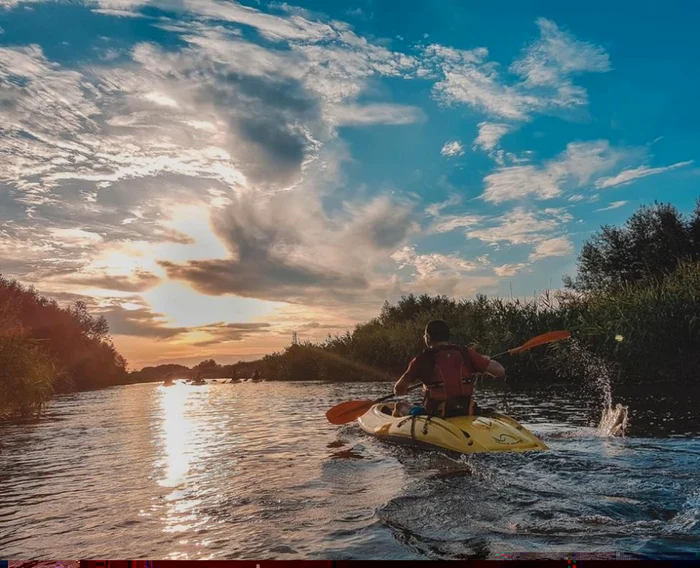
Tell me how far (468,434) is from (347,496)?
1753 millimetres

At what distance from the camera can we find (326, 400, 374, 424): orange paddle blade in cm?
790

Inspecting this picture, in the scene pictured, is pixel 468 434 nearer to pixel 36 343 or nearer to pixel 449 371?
pixel 449 371

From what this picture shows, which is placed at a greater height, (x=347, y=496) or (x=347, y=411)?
(x=347, y=411)

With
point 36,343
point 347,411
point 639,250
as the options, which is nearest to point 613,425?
point 347,411

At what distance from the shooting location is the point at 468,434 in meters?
5.81

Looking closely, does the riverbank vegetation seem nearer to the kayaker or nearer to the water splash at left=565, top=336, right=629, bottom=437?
the water splash at left=565, top=336, right=629, bottom=437

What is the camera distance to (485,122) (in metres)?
5.09

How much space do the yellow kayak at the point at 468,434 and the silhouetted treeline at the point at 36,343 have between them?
331 inches

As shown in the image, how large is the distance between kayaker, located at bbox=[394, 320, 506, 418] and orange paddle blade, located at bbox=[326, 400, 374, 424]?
5.56 feet

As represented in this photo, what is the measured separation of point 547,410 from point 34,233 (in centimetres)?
825

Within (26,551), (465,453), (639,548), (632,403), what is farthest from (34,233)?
(632,403)

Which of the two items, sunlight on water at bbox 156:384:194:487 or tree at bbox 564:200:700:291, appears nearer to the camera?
sunlight on water at bbox 156:384:194:487

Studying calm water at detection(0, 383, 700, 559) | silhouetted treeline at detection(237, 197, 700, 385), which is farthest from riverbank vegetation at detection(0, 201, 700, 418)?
calm water at detection(0, 383, 700, 559)

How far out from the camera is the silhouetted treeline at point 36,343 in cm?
1123
